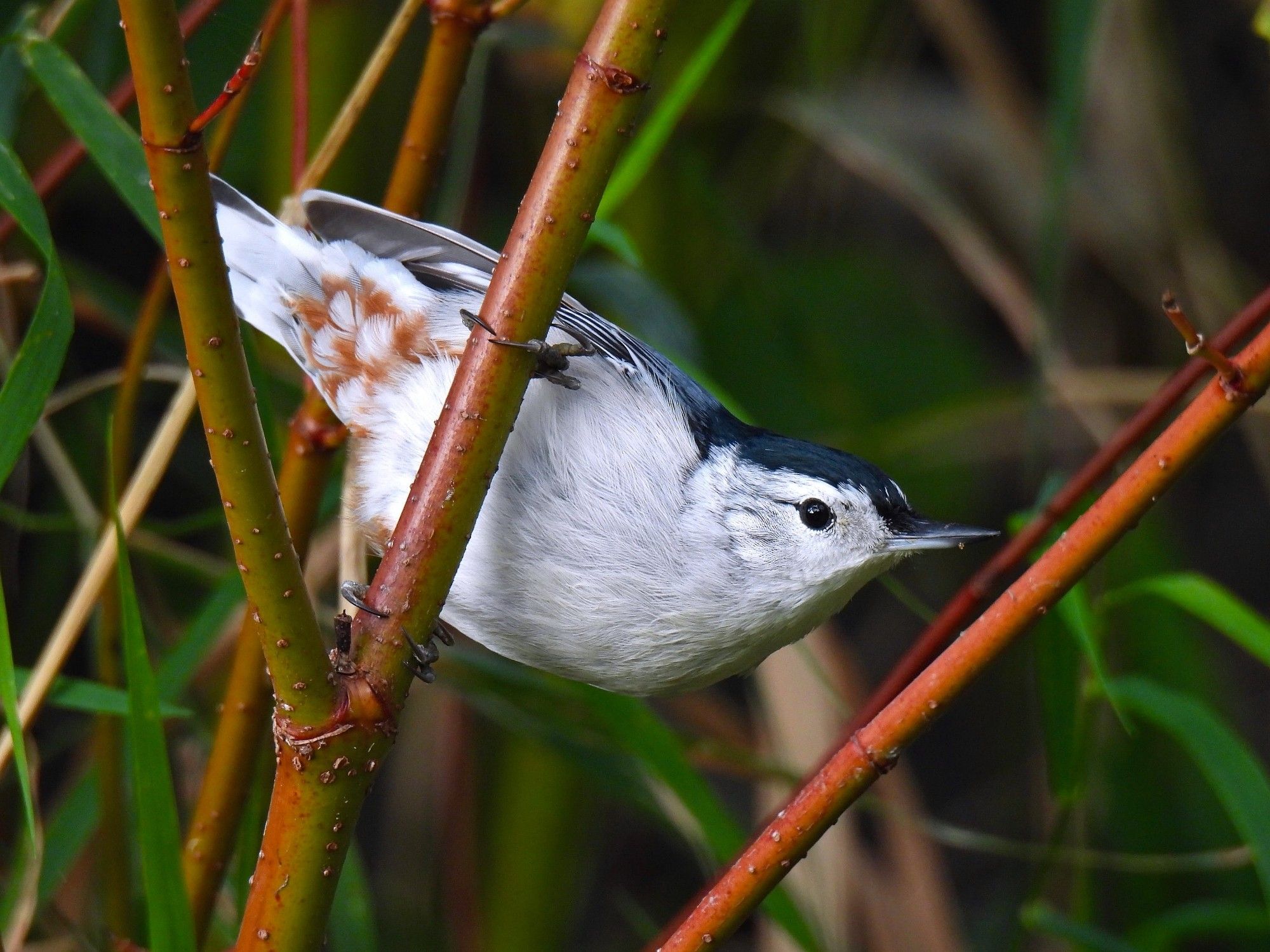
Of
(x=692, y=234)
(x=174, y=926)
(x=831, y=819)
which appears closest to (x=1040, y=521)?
(x=831, y=819)

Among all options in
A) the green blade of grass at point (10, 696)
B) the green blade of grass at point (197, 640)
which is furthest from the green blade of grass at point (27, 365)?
the green blade of grass at point (197, 640)

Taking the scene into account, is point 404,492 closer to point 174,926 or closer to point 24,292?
point 174,926

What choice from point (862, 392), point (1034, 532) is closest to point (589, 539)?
point (1034, 532)

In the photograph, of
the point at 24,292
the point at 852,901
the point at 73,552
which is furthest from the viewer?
the point at 852,901

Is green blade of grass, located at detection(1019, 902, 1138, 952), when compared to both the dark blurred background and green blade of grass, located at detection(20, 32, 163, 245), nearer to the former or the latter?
the dark blurred background

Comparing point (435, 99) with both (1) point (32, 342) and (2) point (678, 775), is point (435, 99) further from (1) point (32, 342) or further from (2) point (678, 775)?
(2) point (678, 775)

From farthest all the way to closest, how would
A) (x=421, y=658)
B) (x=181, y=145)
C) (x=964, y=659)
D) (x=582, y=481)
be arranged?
1. (x=582, y=481)
2. (x=421, y=658)
3. (x=964, y=659)
4. (x=181, y=145)
